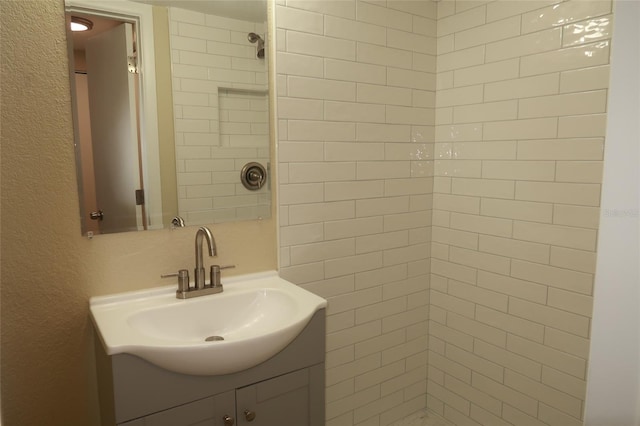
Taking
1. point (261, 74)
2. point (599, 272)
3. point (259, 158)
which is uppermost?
point (261, 74)

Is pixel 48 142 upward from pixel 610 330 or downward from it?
upward

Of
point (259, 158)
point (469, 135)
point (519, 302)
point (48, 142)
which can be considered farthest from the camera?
point (469, 135)

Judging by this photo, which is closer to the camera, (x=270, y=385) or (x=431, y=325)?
(x=270, y=385)

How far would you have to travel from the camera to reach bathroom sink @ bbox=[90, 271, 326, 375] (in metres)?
1.14

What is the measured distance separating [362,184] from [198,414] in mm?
1142

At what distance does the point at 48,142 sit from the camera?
132cm

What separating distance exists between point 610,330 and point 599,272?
146 mm

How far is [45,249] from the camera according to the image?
1.35 m

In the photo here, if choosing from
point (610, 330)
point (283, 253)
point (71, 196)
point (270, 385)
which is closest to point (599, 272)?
point (610, 330)

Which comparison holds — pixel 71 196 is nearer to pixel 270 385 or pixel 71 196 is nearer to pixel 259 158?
pixel 259 158

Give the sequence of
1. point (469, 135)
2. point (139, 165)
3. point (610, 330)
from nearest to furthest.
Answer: point (610, 330), point (139, 165), point (469, 135)

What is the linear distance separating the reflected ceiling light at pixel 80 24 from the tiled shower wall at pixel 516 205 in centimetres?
154

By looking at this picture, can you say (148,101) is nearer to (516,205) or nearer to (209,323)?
(209,323)

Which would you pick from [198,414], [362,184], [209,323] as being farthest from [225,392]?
[362,184]
